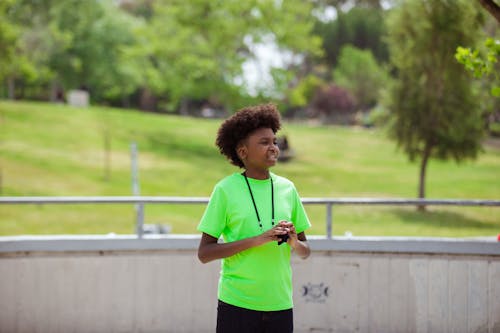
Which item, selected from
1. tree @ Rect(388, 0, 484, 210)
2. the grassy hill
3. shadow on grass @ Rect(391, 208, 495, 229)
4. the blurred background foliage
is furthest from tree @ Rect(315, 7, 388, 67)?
shadow on grass @ Rect(391, 208, 495, 229)

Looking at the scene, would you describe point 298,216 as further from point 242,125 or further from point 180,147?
point 180,147

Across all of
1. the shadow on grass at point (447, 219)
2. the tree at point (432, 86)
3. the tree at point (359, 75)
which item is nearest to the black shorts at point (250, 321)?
the shadow on grass at point (447, 219)

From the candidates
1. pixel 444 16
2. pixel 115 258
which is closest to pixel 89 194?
pixel 444 16

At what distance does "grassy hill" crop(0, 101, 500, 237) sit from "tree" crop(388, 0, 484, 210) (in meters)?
1.30

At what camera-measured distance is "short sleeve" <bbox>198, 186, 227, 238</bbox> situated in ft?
10.3

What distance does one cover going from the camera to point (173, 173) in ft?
77.4

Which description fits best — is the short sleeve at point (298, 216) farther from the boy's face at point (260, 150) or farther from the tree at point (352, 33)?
the tree at point (352, 33)

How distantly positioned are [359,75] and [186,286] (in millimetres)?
48506

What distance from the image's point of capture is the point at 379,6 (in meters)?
63.1

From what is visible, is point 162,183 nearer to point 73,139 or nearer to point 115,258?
point 73,139

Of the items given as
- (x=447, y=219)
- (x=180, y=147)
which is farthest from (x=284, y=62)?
(x=447, y=219)

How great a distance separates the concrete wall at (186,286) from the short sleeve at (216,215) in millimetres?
2791

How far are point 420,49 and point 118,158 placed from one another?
1303cm

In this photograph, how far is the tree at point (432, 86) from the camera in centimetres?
1823
